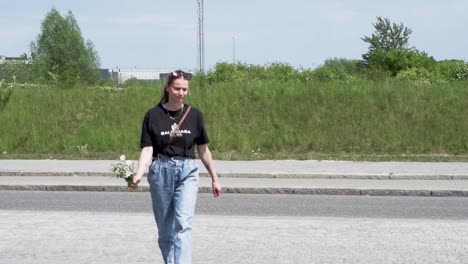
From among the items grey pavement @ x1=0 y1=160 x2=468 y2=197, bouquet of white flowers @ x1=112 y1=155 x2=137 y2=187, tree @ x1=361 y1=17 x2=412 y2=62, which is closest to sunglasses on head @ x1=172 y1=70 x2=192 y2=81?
bouquet of white flowers @ x1=112 y1=155 x2=137 y2=187

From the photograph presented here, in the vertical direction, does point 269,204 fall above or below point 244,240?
below

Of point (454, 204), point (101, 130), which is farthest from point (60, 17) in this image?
point (454, 204)

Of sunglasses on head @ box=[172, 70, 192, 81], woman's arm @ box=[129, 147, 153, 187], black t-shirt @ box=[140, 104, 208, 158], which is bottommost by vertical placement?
woman's arm @ box=[129, 147, 153, 187]

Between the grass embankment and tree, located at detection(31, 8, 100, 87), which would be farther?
tree, located at detection(31, 8, 100, 87)

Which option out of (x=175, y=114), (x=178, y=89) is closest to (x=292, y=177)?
(x=175, y=114)

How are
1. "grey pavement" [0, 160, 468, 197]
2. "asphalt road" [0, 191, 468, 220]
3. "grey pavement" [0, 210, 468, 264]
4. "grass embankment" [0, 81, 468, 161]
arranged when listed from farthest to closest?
"grass embankment" [0, 81, 468, 161]
"grey pavement" [0, 160, 468, 197]
"asphalt road" [0, 191, 468, 220]
"grey pavement" [0, 210, 468, 264]

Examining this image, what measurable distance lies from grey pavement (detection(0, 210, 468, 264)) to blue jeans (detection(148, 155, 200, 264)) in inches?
52.1

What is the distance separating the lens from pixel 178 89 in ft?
23.1

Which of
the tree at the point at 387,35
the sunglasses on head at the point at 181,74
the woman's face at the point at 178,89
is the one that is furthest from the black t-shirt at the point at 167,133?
the tree at the point at 387,35

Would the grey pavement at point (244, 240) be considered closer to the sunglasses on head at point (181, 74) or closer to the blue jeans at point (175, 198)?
the blue jeans at point (175, 198)

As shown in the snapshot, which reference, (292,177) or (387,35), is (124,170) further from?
(387,35)

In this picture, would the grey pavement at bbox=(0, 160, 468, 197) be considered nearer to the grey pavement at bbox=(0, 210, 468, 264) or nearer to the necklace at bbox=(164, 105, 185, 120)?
the grey pavement at bbox=(0, 210, 468, 264)

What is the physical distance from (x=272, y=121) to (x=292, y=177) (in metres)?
8.08

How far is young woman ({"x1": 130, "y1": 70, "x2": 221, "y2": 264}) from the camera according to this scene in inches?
277
